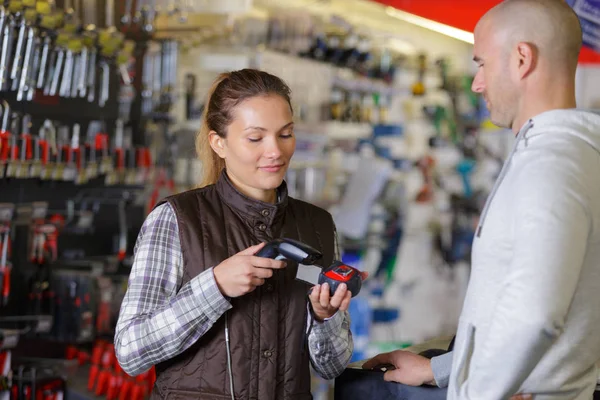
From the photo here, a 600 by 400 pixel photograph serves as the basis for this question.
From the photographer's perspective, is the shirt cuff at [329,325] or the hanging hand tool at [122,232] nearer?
the shirt cuff at [329,325]

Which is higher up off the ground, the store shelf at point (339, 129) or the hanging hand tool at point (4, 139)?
the hanging hand tool at point (4, 139)

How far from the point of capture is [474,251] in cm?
164

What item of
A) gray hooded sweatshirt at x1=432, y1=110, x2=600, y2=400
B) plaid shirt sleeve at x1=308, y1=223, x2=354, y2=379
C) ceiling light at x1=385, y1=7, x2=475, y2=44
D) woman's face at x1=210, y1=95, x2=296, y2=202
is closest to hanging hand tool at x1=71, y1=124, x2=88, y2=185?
woman's face at x1=210, y1=95, x2=296, y2=202

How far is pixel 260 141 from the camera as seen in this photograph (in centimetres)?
204

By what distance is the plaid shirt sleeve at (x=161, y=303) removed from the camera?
186 cm

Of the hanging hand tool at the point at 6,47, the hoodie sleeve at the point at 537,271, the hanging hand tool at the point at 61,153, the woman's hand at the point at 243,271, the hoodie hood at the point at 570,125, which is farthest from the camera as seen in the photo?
the hanging hand tool at the point at 61,153

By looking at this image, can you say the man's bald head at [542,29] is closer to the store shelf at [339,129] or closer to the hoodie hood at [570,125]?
the hoodie hood at [570,125]

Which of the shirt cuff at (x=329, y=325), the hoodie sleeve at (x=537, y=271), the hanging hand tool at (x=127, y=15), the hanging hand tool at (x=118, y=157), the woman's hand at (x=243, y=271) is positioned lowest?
the hanging hand tool at (x=118, y=157)

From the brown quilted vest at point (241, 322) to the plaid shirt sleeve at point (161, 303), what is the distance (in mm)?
36

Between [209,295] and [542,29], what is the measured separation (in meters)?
0.91

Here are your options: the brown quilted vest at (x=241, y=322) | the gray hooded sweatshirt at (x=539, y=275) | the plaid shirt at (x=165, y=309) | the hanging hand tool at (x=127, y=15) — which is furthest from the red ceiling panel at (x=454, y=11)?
the gray hooded sweatshirt at (x=539, y=275)

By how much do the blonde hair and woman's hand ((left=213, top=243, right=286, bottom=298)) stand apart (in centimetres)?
40

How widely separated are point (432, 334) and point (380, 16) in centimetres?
260

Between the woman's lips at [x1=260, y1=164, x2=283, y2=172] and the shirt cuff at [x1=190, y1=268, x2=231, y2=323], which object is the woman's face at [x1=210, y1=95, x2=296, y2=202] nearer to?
the woman's lips at [x1=260, y1=164, x2=283, y2=172]
